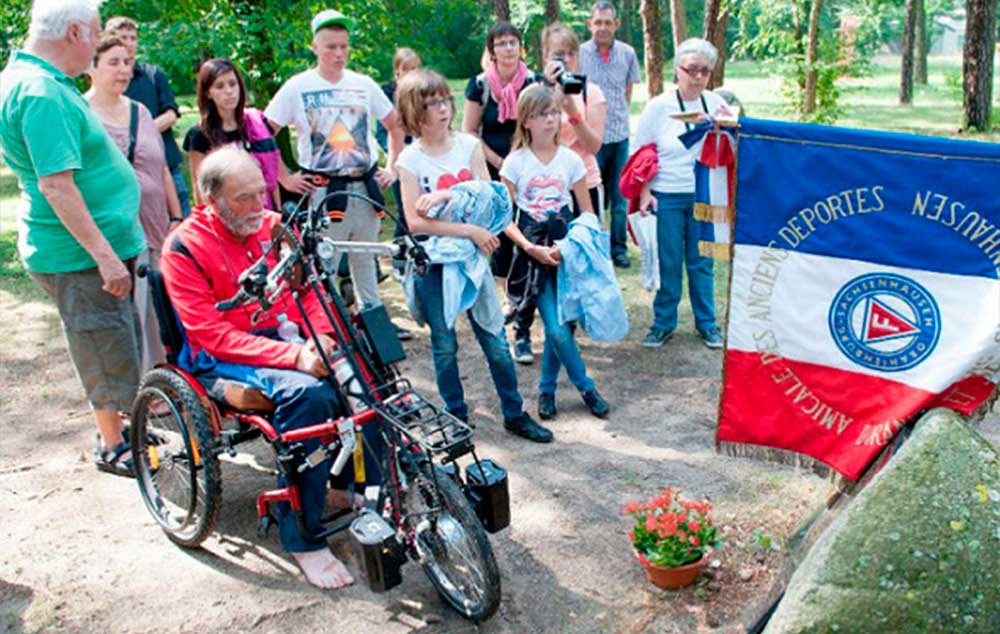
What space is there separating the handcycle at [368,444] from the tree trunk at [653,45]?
7695 millimetres

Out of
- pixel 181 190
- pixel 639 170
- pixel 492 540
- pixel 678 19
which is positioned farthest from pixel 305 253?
pixel 678 19

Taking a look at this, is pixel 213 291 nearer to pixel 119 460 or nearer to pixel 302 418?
pixel 302 418

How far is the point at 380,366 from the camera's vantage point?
3.12 meters

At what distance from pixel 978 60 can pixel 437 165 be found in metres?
11.3

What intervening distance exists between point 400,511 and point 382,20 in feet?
25.7

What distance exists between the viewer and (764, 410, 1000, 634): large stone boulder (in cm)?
231

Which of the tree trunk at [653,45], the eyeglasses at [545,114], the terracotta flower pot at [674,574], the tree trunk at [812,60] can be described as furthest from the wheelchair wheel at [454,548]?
the tree trunk at [812,60]

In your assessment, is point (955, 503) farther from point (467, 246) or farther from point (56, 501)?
point (56, 501)

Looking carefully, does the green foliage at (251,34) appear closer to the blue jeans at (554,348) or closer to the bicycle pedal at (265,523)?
the blue jeans at (554,348)

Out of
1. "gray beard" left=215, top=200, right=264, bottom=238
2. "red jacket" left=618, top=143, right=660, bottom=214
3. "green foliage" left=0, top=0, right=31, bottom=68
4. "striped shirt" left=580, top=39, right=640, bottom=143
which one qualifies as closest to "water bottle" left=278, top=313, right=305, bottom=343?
"gray beard" left=215, top=200, right=264, bottom=238

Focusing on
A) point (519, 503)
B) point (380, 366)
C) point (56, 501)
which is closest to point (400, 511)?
point (380, 366)

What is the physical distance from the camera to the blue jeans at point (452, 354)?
14.0 feet

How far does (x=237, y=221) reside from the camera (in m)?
3.44

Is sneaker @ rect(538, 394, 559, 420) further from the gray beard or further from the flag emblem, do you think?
the flag emblem
